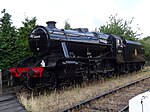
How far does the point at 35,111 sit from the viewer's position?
7281mm

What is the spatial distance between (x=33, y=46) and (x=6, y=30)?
2271mm

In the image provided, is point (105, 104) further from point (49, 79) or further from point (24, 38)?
point (24, 38)

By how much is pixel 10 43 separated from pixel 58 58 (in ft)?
11.2

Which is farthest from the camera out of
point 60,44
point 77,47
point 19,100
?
point 77,47

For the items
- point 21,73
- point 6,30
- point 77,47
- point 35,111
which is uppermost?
point 6,30

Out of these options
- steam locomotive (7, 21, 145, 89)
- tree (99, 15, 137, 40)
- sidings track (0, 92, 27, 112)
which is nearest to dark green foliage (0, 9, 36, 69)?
steam locomotive (7, 21, 145, 89)

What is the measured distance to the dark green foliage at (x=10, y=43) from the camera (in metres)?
12.4

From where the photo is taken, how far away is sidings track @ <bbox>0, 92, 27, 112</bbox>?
755 centimetres

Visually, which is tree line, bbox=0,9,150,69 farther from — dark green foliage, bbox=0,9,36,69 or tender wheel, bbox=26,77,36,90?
tender wheel, bbox=26,77,36,90

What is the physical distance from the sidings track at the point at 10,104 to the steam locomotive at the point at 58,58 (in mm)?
1104

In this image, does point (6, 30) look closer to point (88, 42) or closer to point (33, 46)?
point (33, 46)

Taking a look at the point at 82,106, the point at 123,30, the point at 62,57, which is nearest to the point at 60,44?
the point at 62,57

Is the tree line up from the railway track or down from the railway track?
up

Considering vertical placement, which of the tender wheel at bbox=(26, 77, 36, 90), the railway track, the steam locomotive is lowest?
the railway track
